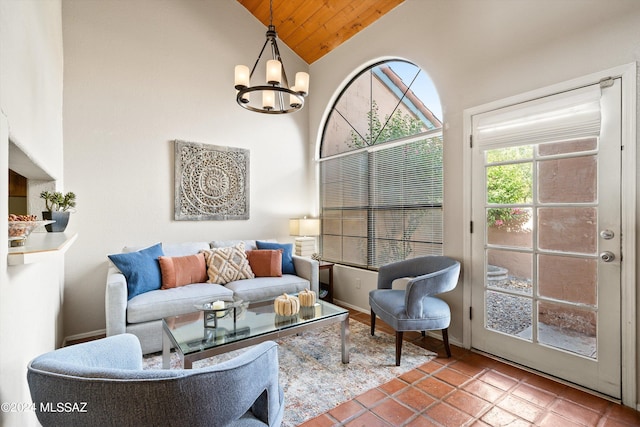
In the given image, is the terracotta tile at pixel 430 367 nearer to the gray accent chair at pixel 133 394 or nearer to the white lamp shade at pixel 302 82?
the gray accent chair at pixel 133 394

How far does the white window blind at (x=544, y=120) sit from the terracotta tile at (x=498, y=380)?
1.73 metres

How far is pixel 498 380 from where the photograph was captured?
217 centimetres

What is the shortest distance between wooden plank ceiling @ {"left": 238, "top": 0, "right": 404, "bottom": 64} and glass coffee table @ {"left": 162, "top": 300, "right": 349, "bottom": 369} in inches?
125

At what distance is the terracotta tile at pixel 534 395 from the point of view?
1929mm

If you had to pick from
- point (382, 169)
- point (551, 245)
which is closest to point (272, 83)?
point (382, 169)

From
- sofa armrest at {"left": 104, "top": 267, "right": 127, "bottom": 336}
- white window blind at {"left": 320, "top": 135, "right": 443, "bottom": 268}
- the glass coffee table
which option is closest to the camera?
the glass coffee table

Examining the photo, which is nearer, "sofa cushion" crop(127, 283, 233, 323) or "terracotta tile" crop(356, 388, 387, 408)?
"terracotta tile" crop(356, 388, 387, 408)

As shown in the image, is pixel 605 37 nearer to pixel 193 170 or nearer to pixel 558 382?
pixel 558 382

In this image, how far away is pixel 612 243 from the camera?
1.95 meters

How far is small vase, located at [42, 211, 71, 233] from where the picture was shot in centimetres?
178

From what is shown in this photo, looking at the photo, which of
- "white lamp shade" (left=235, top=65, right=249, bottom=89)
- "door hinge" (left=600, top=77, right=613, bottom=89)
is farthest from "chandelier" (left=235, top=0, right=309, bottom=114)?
"door hinge" (left=600, top=77, right=613, bottom=89)

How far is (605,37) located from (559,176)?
0.90m

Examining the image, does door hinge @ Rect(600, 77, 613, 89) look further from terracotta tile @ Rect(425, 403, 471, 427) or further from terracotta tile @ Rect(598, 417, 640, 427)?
terracotta tile @ Rect(425, 403, 471, 427)

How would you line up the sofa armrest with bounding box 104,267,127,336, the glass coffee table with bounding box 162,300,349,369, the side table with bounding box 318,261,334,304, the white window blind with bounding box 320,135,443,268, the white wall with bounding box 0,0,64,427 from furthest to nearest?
the side table with bounding box 318,261,334,304 < the white window blind with bounding box 320,135,443,268 < the sofa armrest with bounding box 104,267,127,336 < the glass coffee table with bounding box 162,300,349,369 < the white wall with bounding box 0,0,64,427
